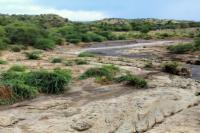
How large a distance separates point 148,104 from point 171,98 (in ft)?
4.90

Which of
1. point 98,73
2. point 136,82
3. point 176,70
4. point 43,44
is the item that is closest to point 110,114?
point 136,82

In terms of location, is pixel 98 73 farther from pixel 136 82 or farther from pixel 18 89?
pixel 18 89

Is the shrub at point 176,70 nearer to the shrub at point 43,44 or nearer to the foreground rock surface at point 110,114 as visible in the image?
the foreground rock surface at point 110,114

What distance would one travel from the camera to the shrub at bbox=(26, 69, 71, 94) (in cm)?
1812

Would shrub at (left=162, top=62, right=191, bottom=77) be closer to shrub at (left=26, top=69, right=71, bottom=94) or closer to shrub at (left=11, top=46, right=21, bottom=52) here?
shrub at (left=26, top=69, right=71, bottom=94)

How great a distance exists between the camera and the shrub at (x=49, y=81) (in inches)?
714

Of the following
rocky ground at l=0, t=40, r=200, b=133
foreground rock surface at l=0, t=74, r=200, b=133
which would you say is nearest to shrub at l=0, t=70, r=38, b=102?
rocky ground at l=0, t=40, r=200, b=133

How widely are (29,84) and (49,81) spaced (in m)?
0.72

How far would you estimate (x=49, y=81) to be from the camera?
18328 mm

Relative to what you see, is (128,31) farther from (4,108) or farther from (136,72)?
(4,108)

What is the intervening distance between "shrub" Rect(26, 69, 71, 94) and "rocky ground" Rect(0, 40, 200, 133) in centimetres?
42

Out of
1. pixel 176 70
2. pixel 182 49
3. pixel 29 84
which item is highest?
pixel 29 84

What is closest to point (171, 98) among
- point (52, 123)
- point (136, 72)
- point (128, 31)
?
point (52, 123)

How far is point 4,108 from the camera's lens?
15.6 metres
